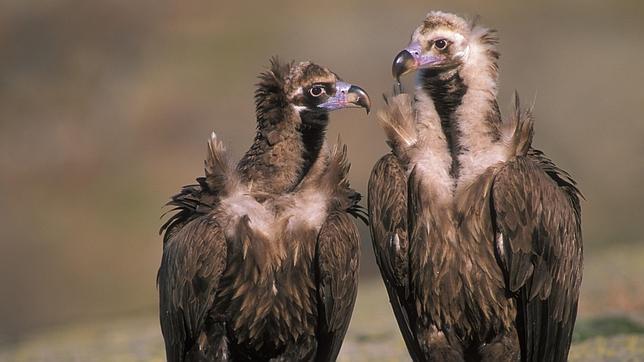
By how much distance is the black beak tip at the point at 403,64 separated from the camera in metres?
8.92

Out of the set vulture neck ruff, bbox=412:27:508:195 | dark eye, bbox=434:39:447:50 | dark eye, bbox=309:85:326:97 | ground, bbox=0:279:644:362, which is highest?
dark eye, bbox=434:39:447:50

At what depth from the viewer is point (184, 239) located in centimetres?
888

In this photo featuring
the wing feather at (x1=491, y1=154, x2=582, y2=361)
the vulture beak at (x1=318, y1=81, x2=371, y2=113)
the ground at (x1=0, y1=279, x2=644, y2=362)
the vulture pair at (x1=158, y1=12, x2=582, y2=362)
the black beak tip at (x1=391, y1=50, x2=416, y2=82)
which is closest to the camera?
the wing feather at (x1=491, y1=154, x2=582, y2=361)

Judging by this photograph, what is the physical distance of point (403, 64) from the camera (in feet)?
29.3

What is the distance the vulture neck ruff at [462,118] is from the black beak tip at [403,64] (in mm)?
194

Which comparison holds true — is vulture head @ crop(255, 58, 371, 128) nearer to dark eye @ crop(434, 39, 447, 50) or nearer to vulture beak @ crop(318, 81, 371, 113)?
vulture beak @ crop(318, 81, 371, 113)

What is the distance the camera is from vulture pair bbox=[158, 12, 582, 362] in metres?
8.81

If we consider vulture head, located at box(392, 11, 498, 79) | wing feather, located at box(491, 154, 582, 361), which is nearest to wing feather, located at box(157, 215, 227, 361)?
vulture head, located at box(392, 11, 498, 79)

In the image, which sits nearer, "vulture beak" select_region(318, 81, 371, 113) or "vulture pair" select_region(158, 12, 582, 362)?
"vulture pair" select_region(158, 12, 582, 362)

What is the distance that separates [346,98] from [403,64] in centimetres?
45

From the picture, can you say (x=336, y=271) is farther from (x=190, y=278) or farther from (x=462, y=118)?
(x=462, y=118)

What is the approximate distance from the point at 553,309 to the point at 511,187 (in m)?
0.81

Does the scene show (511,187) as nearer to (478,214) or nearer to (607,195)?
(478,214)

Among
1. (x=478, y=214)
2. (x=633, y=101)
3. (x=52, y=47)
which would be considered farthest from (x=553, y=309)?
(x=52, y=47)
